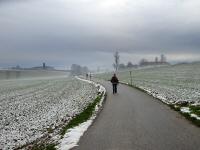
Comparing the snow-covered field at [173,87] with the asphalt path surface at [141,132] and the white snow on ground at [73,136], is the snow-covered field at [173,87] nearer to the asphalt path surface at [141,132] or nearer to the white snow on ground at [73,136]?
the asphalt path surface at [141,132]

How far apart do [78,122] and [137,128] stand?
401 cm

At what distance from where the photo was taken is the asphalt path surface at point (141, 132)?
11980 mm

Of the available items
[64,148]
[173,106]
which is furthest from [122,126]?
[173,106]

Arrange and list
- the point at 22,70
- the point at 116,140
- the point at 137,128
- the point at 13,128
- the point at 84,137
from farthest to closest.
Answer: the point at 22,70 < the point at 13,128 < the point at 137,128 < the point at 84,137 < the point at 116,140

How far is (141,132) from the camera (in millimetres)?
14281

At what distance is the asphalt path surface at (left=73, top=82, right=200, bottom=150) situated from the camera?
39.3ft

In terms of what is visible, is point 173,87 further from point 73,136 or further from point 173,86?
point 73,136

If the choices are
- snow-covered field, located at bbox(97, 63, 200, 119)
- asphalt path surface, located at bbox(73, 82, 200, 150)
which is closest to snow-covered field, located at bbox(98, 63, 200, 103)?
snow-covered field, located at bbox(97, 63, 200, 119)

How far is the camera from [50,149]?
12344mm

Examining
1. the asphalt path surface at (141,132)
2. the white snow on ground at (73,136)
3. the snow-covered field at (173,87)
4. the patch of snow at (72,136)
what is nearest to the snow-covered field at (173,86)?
the snow-covered field at (173,87)

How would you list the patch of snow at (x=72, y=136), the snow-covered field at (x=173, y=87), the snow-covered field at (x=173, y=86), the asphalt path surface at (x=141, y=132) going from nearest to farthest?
1. the asphalt path surface at (x=141, y=132)
2. the patch of snow at (x=72, y=136)
3. the snow-covered field at (x=173, y=87)
4. the snow-covered field at (x=173, y=86)

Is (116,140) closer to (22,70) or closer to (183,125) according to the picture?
(183,125)

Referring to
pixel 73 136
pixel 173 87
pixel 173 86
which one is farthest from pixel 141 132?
pixel 173 86

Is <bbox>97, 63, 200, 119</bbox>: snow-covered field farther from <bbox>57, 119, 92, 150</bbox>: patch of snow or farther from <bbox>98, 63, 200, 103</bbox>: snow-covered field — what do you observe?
<bbox>57, 119, 92, 150</bbox>: patch of snow
